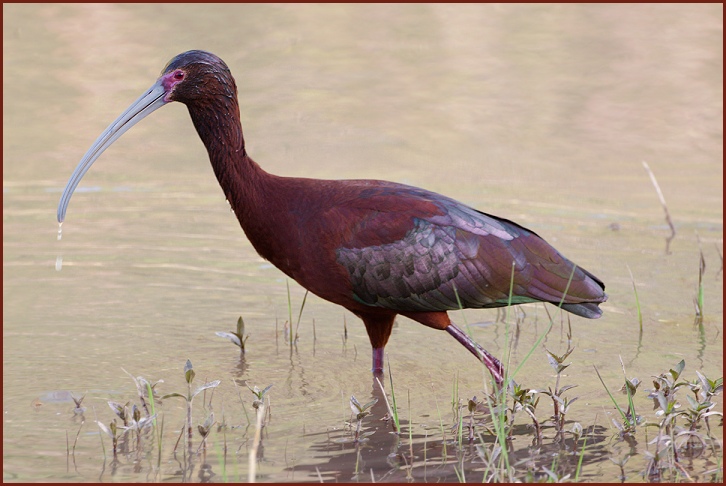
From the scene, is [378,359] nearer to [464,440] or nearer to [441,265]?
[441,265]

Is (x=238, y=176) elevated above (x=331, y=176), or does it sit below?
below

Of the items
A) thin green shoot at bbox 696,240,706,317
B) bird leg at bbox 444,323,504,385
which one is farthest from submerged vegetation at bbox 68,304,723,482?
thin green shoot at bbox 696,240,706,317

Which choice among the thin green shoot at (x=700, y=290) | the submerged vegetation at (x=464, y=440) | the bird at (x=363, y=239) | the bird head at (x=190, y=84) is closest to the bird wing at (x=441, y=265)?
the bird at (x=363, y=239)

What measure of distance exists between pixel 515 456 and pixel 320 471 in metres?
0.94

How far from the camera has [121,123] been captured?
6.27 meters

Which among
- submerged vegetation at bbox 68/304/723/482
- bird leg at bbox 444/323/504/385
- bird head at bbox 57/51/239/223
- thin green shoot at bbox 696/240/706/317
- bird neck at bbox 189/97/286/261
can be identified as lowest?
submerged vegetation at bbox 68/304/723/482

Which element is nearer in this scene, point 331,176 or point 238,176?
point 238,176

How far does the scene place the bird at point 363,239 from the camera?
20.1 ft

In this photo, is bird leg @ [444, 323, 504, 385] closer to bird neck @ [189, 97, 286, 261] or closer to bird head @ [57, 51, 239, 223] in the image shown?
bird neck @ [189, 97, 286, 261]

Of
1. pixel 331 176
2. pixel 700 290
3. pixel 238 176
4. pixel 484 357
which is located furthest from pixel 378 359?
pixel 331 176

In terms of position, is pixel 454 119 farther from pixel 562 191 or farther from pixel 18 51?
pixel 18 51

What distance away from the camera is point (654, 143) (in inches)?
470

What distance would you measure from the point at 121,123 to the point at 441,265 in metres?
1.87

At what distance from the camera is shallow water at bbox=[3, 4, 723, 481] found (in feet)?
19.9
